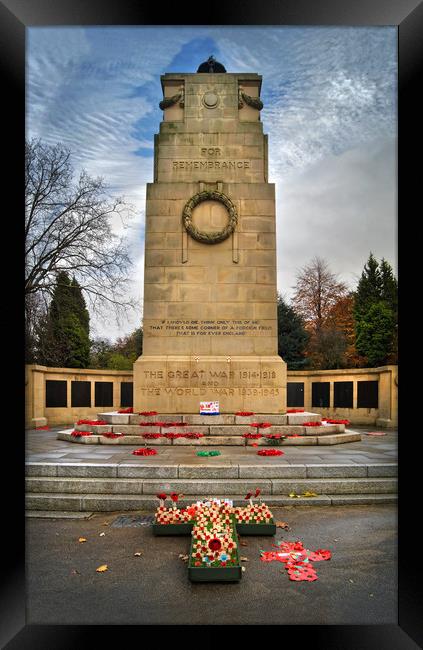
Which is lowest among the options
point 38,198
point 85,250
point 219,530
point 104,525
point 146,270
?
point 104,525

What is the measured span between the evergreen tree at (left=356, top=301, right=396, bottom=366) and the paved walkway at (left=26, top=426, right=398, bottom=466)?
56.0ft

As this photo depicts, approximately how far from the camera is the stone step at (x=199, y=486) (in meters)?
8.86

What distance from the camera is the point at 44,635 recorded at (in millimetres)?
3553

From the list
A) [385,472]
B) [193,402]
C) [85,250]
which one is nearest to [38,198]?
[85,250]

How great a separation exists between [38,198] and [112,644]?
18.7 meters

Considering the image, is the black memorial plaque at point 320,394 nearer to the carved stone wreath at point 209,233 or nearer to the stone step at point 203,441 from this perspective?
the stone step at point 203,441

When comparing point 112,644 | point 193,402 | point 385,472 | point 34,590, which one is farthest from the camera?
point 193,402

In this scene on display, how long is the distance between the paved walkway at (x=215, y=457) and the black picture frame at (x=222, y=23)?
5797 millimetres

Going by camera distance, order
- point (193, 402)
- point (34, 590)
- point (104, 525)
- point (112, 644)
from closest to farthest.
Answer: point (112, 644) < point (34, 590) < point (104, 525) < point (193, 402)

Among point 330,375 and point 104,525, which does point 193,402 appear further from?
point 330,375

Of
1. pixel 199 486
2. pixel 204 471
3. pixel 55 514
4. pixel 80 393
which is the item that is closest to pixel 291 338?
pixel 80 393

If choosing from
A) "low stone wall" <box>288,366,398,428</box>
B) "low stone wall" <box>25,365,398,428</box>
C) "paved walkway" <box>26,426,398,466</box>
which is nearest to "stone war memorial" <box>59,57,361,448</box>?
"paved walkway" <box>26,426,398,466</box>

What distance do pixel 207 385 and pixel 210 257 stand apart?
14.4 feet

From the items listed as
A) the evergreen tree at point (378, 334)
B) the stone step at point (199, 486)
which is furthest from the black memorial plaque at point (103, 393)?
the evergreen tree at point (378, 334)
